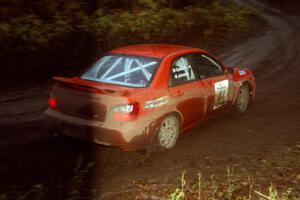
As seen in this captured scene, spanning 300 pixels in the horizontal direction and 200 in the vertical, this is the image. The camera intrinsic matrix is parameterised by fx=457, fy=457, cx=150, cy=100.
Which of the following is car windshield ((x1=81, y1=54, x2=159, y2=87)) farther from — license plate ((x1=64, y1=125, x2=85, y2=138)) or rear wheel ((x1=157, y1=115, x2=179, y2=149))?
license plate ((x1=64, y1=125, x2=85, y2=138))

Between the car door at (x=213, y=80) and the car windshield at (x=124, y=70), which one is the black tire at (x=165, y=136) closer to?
the car windshield at (x=124, y=70)

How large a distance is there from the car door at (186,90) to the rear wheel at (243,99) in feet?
5.45

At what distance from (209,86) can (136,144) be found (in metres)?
2.00

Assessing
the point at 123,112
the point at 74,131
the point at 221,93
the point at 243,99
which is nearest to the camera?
the point at 123,112

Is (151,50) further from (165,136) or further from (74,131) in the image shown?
(74,131)

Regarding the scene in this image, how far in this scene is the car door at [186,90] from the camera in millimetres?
7105

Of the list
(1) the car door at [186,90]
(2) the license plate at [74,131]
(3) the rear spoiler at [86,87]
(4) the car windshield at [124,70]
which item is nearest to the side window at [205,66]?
(1) the car door at [186,90]

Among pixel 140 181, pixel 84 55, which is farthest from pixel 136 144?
pixel 84 55

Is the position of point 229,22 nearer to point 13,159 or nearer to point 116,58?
point 116,58

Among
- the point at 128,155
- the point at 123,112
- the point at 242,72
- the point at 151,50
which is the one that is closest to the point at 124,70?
the point at 151,50

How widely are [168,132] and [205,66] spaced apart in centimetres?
161

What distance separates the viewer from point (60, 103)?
6.72 metres

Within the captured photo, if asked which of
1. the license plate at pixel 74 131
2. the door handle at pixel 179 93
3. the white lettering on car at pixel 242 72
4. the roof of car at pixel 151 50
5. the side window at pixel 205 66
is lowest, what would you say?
the license plate at pixel 74 131

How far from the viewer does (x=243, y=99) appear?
9.32 meters
